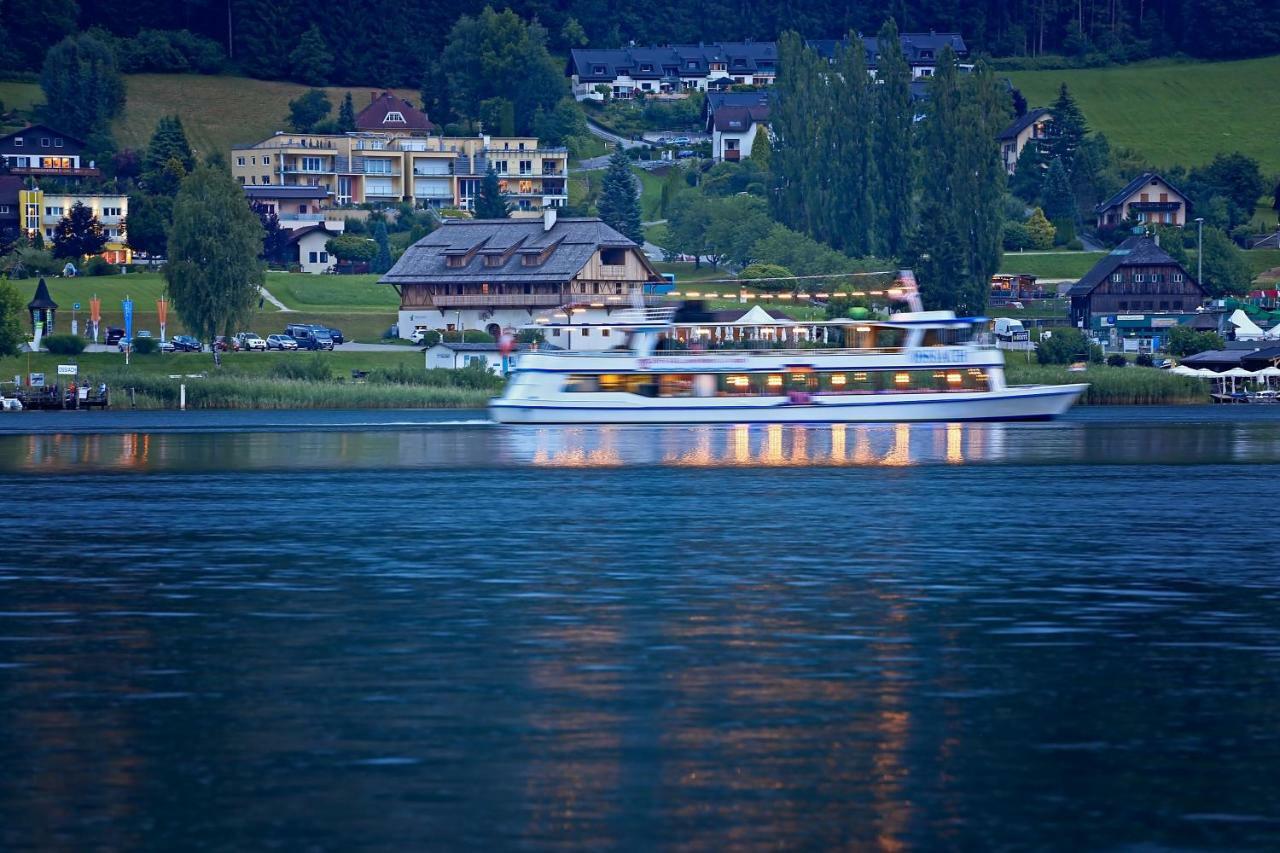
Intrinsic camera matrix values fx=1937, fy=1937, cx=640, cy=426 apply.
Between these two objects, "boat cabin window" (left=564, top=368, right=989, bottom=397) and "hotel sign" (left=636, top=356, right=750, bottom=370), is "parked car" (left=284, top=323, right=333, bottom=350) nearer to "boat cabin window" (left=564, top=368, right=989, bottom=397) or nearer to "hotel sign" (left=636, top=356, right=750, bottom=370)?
"boat cabin window" (left=564, top=368, right=989, bottom=397)

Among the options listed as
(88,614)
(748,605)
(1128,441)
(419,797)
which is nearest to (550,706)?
(419,797)

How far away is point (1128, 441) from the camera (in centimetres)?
8269

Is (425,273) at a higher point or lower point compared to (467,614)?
higher

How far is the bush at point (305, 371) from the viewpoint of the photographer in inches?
4786

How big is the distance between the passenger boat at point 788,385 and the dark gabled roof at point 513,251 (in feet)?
194

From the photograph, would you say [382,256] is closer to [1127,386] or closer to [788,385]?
[1127,386]

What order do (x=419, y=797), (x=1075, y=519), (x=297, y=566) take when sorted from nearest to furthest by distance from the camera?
(x=419, y=797)
(x=297, y=566)
(x=1075, y=519)

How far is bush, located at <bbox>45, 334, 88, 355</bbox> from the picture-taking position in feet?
429

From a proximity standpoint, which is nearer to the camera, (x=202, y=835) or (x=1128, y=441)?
(x=202, y=835)

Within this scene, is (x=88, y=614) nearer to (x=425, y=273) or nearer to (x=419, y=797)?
(x=419, y=797)

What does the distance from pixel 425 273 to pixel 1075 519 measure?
109m

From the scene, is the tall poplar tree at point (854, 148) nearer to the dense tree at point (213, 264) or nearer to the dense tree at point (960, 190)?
the dense tree at point (960, 190)

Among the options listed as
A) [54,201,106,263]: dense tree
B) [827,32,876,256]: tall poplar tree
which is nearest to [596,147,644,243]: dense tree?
[827,32,876,256]: tall poplar tree

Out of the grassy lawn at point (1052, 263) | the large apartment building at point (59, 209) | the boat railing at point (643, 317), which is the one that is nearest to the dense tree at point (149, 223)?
the large apartment building at point (59, 209)
